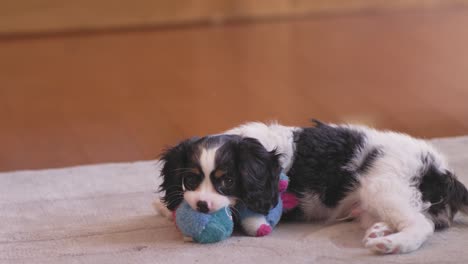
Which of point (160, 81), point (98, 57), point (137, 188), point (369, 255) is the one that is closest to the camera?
point (369, 255)

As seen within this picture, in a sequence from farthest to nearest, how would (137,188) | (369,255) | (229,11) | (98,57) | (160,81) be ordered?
1. (229,11)
2. (98,57)
3. (160,81)
4. (137,188)
5. (369,255)

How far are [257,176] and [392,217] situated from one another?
34 cm

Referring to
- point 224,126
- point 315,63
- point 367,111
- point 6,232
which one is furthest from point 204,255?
point 315,63

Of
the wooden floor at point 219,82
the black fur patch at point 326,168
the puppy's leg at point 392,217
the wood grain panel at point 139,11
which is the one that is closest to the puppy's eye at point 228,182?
the black fur patch at point 326,168

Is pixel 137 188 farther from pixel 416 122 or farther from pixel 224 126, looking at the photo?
pixel 416 122

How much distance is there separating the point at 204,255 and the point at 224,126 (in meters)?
1.46

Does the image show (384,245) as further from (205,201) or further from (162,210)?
(162,210)

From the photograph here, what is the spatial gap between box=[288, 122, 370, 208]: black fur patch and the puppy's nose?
29 centimetres

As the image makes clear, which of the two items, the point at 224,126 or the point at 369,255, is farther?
the point at 224,126

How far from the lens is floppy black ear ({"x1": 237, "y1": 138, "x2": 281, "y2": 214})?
7.04ft

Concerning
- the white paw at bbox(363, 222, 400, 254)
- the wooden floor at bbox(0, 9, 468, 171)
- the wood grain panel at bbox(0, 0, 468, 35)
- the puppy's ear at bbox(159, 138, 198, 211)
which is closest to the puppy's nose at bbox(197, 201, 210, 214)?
the puppy's ear at bbox(159, 138, 198, 211)

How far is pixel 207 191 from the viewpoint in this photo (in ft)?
6.86

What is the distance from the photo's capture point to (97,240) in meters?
2.30

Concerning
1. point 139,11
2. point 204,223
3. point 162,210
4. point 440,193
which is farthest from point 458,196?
point 139,11
